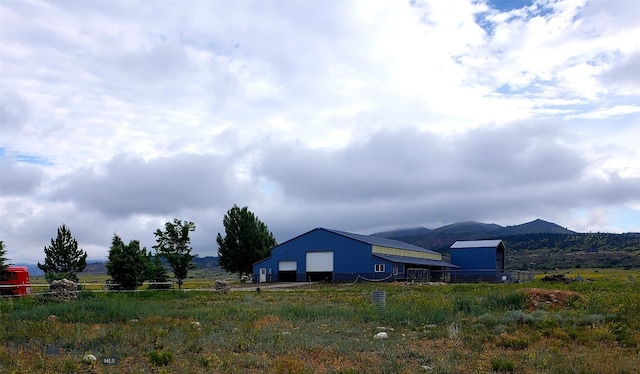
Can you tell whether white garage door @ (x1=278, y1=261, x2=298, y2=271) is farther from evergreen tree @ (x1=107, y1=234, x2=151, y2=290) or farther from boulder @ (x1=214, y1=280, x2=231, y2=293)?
evergreen tree @ (x1=107, y1=234, x2=151, y2=290)

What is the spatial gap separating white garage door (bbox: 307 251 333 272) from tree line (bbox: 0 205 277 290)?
45.0 feet

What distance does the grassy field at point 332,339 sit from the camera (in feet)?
34.3

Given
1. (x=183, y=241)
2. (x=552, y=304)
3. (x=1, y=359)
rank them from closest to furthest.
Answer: (x=1, y=359), (x=552, y=304), (x=183, y=241)

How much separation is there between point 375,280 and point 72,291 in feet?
131

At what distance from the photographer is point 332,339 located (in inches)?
532

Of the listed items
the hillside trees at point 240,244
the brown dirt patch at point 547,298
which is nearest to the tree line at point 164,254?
the hillside trees at point 240,244

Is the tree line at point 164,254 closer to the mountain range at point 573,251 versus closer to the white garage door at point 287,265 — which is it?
the white garage door at point 287,265

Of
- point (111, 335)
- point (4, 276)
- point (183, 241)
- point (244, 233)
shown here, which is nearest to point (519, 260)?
point (244, 233)

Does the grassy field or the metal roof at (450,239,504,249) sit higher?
the metal roof at (450,239,504,249)

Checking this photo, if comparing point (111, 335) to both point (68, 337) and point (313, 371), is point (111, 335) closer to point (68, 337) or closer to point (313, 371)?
point (68, 337)

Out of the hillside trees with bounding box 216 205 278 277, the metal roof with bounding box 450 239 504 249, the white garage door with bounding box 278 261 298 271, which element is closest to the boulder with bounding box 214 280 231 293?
the white garage door with bounding box 278 261 298 271

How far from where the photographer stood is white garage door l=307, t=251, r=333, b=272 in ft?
218

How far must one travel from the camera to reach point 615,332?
46.0 feet

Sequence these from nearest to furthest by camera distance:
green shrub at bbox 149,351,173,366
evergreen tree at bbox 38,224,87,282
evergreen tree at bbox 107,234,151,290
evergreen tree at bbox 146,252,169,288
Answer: green shrub at bbox 149,351,173,366, evergreen tree at bbox 107,234,151,290, evergreen tree at bbox 146,252,169,288, evergreen tree at bbox 38,224,87,282
